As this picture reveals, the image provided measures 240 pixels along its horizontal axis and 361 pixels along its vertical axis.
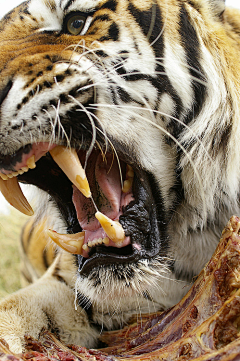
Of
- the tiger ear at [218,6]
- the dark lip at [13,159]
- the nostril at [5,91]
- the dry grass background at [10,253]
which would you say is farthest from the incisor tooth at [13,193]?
the dry grass background at [10,253]

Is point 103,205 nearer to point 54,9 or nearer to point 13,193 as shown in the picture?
point 13,193

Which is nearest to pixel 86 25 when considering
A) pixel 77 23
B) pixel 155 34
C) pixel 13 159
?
pixel 77 23

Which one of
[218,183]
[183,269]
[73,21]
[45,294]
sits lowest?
[183,269]

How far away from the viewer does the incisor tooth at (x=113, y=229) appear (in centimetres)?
82

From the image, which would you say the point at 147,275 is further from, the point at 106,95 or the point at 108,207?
the point at 106,95

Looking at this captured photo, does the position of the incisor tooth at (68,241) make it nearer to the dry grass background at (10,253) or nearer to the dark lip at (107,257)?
the dark lip at (107,257)

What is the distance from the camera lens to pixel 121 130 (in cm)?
85

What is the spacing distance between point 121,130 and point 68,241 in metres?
0.32

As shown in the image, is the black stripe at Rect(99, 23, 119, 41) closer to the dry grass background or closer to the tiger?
the tiger

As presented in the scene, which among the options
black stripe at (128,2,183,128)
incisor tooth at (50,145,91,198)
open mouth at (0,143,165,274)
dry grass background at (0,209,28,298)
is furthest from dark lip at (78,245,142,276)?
dry grass background at (0,209,28,298)

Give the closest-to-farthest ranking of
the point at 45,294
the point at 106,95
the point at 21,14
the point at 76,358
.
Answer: the point at 76,358, the point at 106,95, the point at 21,14, the point at 45,294

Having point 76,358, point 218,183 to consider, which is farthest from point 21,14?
point 76,358

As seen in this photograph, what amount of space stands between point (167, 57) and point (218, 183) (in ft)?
1.15

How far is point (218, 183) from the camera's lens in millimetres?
971
